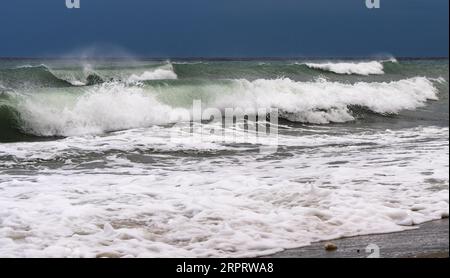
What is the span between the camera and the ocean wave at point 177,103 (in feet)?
39.2

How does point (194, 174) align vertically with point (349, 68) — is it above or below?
→ above

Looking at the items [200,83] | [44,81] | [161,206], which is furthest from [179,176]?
[44,81]

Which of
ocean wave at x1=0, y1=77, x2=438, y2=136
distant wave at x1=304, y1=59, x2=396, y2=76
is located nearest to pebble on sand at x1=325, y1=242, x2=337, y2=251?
ocean wave at x1=0, y1=77, x2=438, y2=136

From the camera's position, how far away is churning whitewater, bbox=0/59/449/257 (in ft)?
14.9

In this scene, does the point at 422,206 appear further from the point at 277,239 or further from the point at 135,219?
the point at 135,219

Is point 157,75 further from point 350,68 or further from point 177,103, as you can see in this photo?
point 350,68

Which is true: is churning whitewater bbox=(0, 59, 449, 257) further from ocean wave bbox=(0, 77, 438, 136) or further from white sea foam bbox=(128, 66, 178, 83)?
white sea foam bbox=(128, 66, 178, 83)

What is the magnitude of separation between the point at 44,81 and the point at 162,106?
603 centimetres

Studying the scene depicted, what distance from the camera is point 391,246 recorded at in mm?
4215

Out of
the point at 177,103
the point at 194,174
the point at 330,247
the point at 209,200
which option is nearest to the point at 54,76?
the point at 177,103

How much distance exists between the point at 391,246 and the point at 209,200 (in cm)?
174
